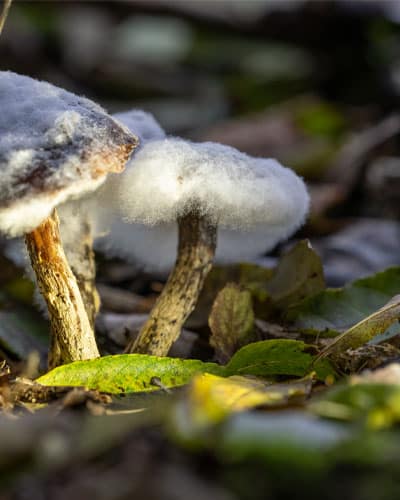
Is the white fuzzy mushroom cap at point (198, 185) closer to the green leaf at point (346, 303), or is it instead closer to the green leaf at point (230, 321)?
the green leaf at point (230, 321)

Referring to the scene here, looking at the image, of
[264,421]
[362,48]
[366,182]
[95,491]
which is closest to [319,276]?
[264,421]

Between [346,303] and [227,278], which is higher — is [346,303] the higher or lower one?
the higher one

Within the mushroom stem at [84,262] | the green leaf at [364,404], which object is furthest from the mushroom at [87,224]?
the green leaf at [364,404]

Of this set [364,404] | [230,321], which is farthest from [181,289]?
[364,404]

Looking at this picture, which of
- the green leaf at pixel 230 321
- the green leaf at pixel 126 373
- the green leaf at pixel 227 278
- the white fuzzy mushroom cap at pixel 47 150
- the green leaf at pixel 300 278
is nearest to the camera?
the white fuzzy mushroom cap at pixel 47 150

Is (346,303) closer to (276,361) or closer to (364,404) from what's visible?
(276,361)

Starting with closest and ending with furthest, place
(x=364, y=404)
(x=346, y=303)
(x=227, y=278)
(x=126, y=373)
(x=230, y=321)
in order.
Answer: (x=364, y=404) → (x=126, y=373) → (x=230, y=321) → (x=346, y=303) → (x=227, y=278)

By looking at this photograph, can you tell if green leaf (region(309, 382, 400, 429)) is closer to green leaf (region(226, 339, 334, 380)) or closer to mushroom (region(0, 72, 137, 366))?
green leaf (region(226, 339, 334, 380))
